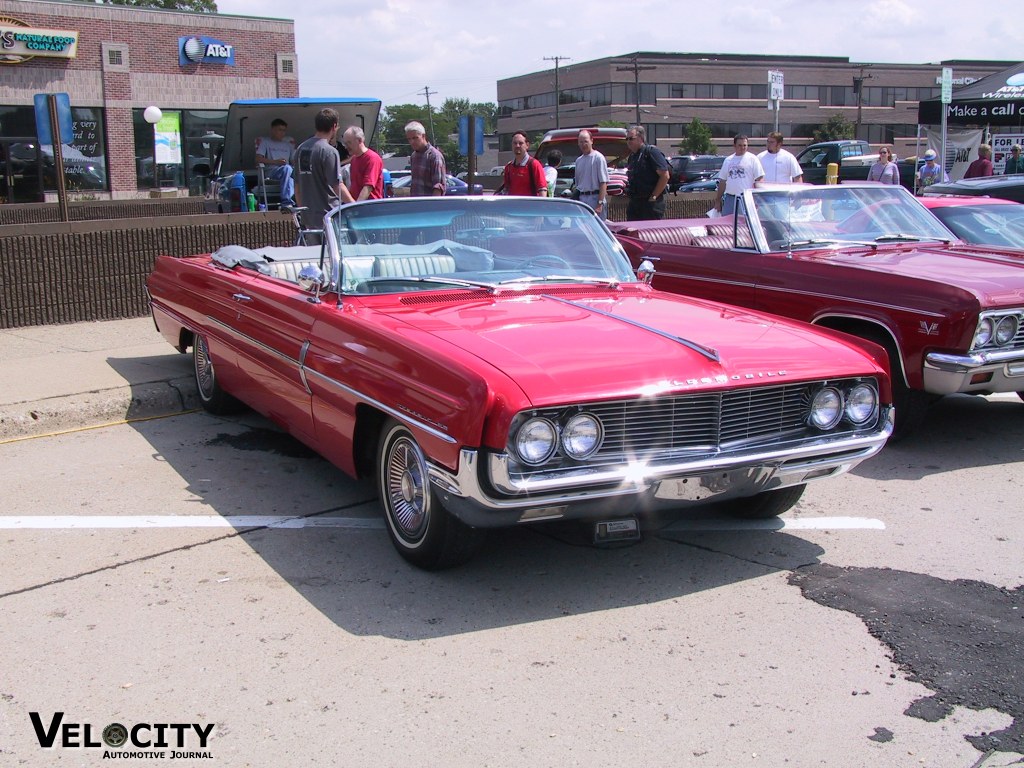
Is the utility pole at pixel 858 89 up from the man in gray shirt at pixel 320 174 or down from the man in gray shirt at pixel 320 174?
up

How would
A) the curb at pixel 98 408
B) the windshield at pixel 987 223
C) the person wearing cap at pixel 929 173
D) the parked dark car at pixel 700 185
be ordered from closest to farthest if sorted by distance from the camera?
1. the curb at pixel 98 408
2. the windshield at pixel 987 223
3. the person wearing cap at pixel 929 173
4. the parked dark car at pixel 700 185

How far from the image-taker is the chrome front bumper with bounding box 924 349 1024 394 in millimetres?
5715

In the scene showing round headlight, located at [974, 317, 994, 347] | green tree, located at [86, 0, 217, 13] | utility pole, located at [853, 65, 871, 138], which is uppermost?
green tree, located at [86, 0, 217, 13]

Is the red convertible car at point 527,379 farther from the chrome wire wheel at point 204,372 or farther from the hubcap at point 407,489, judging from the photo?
the chrome wire wheel at point 204,372

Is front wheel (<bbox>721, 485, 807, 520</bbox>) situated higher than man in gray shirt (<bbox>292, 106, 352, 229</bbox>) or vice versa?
man in gray shirt (<bbox>292, 106, 352, 229</bbox>)

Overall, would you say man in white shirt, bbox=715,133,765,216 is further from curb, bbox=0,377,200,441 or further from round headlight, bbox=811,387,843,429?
round headlight, bbox=811,387,843,429

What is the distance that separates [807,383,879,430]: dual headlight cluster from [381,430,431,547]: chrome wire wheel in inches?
62.6

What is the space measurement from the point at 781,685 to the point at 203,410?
191 inches

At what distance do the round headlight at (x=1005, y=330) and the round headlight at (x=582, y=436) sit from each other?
3168 mm

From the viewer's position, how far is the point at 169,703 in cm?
321

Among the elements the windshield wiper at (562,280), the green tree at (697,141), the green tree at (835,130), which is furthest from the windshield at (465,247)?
the green tree at (835,130)

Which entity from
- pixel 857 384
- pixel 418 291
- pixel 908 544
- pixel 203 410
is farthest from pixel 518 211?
pixel 203 410

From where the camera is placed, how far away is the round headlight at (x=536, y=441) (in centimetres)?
367

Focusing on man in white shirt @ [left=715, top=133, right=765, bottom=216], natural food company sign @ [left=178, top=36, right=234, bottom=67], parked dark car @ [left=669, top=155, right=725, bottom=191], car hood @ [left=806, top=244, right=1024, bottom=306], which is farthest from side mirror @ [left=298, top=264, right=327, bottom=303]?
parked dark car @ [left=669, top=155, right=725, bottom=191]
